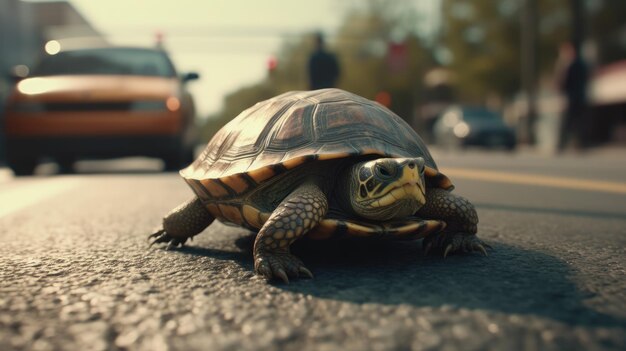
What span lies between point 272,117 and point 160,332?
1439 millimetres

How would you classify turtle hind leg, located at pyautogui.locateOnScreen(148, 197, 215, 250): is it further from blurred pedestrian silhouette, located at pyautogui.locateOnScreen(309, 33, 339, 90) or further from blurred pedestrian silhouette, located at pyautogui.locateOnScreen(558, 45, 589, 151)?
blurred pedestrian silhouette, located at pyautogui.locateOnScreen(558, 45, 589, 151)

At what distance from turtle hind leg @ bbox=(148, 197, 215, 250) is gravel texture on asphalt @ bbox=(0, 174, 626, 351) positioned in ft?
0.26

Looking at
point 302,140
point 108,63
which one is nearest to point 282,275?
point 302,140

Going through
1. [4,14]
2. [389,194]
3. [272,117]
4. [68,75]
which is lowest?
[389,194]

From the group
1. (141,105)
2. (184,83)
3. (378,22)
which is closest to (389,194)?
(141,105)

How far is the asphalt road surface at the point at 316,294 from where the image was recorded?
1.36 metres

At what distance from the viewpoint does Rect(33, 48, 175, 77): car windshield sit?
26.4 ft

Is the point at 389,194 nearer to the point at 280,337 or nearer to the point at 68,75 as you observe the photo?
the point at 280,337

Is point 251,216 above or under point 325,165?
under

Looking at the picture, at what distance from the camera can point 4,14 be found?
34.2m

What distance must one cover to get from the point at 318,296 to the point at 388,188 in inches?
20.9

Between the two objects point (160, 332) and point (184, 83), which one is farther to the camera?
point (184, 83)

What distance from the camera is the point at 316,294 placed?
1753 mm

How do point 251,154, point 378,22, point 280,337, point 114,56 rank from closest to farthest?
point 280,337
point 251,154
point 114,56
point 378,22
